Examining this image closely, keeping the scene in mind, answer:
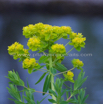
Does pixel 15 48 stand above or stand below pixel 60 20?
below

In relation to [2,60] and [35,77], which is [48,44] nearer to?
[35,77]

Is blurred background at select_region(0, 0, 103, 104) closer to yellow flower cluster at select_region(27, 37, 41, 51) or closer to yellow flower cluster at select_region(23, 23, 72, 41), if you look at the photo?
yellow flower cluster at select_region(23, 23, 72, 41)

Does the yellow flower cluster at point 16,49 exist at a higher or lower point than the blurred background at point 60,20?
lower

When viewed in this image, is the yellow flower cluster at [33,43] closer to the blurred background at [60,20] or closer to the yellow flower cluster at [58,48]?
the yellow flower cluster at [58,48]

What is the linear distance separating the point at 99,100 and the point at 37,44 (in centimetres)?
118

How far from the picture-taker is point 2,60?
74.4 inches

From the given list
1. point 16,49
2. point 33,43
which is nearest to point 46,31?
point 33,43

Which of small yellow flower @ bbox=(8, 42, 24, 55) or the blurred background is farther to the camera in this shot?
the blurred background

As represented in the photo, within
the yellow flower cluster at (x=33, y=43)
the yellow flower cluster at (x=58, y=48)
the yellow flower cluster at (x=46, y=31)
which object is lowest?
the yellow flower cluster at (x=58, y=48)

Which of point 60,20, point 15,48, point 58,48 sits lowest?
point 58,48

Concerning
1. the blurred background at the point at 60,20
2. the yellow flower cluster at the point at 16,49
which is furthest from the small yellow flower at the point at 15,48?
the blurred background at the point at 60,20

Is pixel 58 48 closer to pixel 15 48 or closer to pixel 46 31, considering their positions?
pixel 46 31

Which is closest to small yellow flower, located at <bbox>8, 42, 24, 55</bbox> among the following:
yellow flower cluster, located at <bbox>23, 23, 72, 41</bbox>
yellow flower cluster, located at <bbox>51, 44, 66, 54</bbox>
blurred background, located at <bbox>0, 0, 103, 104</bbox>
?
yellow flower cluster, located at <bbox>23, 23, 72, 41</bbox>

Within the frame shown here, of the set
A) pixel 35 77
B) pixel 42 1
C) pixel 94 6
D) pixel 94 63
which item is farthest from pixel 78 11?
pixel 35 77
